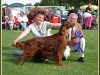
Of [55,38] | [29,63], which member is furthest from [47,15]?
[29,63]

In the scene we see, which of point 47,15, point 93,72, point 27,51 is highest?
point 47,15

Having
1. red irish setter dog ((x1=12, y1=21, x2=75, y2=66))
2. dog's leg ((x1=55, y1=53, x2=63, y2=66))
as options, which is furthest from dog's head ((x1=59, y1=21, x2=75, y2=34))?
dog's leg ((x1=55, y1=53, x2=63, y2=66))

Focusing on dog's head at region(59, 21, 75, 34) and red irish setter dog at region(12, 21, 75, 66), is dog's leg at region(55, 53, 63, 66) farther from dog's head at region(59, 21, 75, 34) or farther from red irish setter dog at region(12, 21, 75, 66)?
dog's head at region(59, 21, 75, 34)

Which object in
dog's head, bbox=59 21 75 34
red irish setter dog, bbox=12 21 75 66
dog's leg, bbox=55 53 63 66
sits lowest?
dog's leg, bbox=55 53 63 66

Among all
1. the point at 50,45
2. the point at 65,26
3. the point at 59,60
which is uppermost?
the point at 65,26

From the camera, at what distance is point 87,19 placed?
587 inches

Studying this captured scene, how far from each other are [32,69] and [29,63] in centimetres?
47

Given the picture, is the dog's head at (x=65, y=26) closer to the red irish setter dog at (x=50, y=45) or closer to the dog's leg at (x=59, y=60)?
the red irish setter dog at (x=50, y=45)

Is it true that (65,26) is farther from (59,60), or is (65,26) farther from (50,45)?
(59,60)

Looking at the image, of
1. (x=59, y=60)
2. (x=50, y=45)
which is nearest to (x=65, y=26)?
(x=50, y=45)

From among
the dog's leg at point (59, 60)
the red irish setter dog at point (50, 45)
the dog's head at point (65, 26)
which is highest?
the dog's head at point (65, 26)

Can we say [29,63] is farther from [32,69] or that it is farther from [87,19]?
[87,19]

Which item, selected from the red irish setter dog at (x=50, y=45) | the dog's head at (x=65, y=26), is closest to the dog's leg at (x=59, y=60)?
the red irish setter dog at (x=50, y=45)

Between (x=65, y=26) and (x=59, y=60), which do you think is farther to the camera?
(x=59, y=60)
